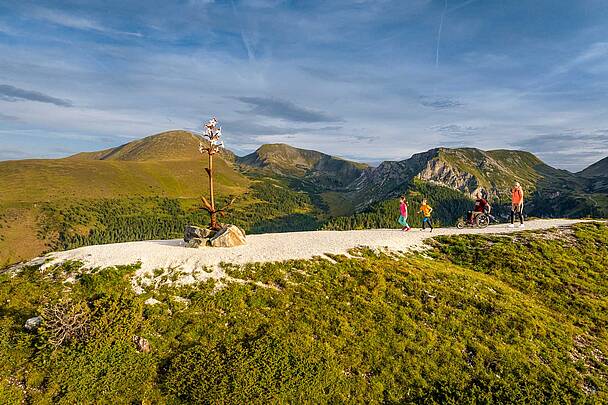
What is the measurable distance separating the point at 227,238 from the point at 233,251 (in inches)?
99.6

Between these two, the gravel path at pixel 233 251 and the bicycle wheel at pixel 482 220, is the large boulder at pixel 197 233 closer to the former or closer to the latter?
the gravel path at pixel 233 251

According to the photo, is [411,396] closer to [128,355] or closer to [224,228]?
[128,355]

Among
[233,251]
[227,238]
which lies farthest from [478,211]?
[227,238]

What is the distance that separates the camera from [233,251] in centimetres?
2945

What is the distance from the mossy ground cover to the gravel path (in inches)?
74.2

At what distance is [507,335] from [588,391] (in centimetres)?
419

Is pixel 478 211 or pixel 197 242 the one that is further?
pixel 478 211

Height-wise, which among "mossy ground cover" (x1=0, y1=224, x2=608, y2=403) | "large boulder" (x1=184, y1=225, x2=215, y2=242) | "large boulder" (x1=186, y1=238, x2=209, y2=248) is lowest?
"mossy ground cover" (x1=0, y1=224, x2=608, y2=403)

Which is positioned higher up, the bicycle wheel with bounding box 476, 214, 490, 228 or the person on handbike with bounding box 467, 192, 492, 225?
the person on handbike with bounding box 467, 192, 492, 225

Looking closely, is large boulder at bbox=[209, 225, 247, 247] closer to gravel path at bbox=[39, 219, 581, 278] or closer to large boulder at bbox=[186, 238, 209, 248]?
large boulder at bbox=[186, 238, 209, 248]

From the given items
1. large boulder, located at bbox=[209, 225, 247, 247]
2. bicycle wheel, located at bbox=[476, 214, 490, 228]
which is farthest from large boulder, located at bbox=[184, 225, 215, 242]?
bicycle wheel, located at bbox=[476, 214, 490, 228]

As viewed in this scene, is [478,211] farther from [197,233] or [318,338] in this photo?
[197,233]

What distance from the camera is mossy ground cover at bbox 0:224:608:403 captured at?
15.4 metres

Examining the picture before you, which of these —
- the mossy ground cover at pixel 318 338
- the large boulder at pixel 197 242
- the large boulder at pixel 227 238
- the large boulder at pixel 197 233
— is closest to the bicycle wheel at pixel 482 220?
the mossy ground cover at pixel 318 338
